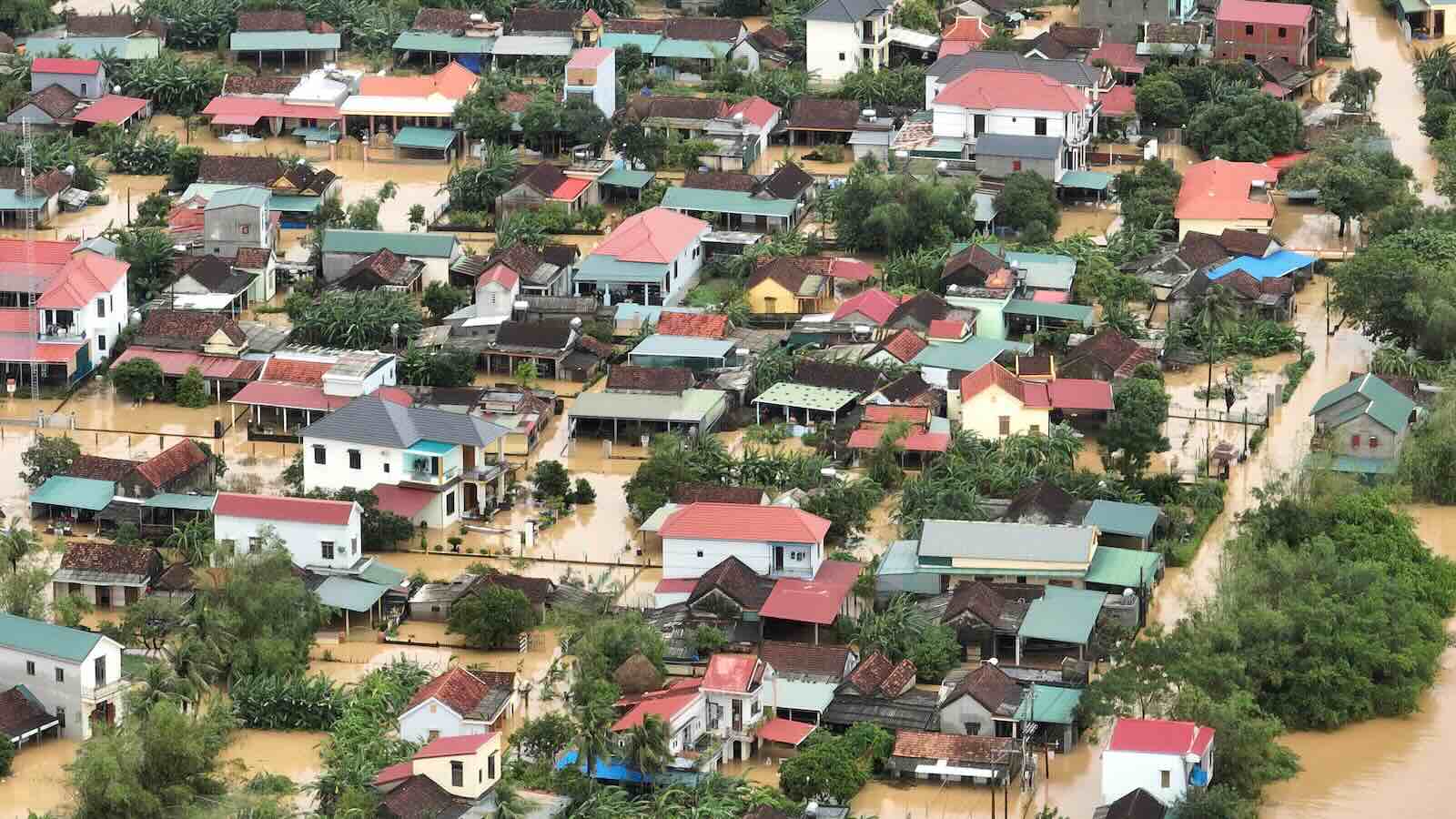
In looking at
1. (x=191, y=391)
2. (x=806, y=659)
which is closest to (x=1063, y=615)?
(x=806, y=659)

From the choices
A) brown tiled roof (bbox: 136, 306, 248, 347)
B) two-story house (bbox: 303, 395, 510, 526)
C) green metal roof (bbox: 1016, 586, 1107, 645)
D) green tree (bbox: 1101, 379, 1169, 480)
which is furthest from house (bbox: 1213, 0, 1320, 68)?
green metal roof (bbox: 1016, 586, 1107, 645)

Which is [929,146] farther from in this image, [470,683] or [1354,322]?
[470,683]

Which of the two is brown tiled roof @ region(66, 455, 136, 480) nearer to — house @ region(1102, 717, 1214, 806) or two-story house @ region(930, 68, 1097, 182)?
house @ region(1102, 717, 1214, 806)

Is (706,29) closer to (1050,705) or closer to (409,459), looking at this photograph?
(409,459)

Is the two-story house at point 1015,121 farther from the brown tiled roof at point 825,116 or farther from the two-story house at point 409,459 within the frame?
the two-story house at point 409,459

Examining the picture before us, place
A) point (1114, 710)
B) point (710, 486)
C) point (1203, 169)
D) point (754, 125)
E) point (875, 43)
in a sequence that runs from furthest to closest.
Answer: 1. point (875, 43)
2. point (754, 125)
3. point (1203, 169)
4. point (710, 486)
5. point (1114, 710)

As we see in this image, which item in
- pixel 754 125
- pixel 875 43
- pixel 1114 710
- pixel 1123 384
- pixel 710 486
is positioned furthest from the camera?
pixel 875 43

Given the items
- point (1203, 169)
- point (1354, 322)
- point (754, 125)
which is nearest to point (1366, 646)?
point (1354, 322)

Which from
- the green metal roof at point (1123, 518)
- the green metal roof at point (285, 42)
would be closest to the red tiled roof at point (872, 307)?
the green metal roof at point (1123, 518)
